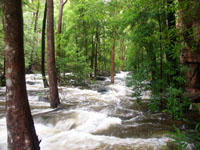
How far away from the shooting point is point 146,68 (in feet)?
21.7

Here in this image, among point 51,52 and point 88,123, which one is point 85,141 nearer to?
point 88,123

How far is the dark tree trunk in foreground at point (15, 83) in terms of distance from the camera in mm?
2688

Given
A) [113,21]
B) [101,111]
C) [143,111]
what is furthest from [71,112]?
[113,21]

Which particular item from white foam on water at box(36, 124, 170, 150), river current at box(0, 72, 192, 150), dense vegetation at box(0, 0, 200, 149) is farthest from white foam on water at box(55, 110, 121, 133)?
dense vegetation at box(0, 0, 200, 149)

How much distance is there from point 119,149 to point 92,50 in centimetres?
1647

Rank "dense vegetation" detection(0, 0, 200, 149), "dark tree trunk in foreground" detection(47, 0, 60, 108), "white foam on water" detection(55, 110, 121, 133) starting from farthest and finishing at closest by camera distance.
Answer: "dark tree trunk in foreground" detection(47, 0, 60, 108) → "white foam on water" detection(55, 110, 121, 133) → "dense vegetation" detection(0, 0, 200, 149)

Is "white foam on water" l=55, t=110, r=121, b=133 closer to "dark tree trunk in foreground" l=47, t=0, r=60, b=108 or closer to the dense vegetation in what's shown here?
"dark tree trunk in foreground" l=47, t=0, r=60, b=108

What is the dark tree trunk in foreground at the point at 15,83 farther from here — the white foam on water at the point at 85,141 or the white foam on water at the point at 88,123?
the white foam on water at the point at 88,123

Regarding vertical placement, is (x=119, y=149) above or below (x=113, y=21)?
below

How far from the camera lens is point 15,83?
2783mm

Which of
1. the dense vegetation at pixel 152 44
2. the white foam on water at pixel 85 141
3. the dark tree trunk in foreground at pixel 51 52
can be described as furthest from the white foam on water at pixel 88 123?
the dense vegetation at pixel 152 44

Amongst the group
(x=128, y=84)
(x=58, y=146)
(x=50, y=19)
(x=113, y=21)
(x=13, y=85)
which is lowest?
(x=58, y=146)

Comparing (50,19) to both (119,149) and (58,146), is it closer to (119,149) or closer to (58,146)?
(58,146)

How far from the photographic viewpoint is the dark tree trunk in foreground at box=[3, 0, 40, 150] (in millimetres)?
2688
